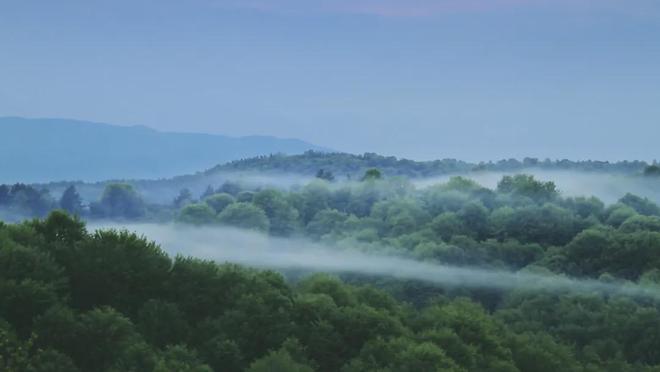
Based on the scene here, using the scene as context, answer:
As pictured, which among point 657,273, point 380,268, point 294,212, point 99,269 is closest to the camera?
point 99,269

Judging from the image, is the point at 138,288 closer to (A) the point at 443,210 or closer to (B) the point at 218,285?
(B) the point at 218,285

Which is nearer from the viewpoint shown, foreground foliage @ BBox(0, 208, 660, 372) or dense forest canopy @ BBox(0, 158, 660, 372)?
foreground foliage @ BBox(0, 208, 660, 372)

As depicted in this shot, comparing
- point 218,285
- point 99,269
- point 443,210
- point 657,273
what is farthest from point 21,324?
point 443,210

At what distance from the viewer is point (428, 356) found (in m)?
55.9

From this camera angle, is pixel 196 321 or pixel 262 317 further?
pixel 196 321

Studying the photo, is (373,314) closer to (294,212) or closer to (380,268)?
(380,268)

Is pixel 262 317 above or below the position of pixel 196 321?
above

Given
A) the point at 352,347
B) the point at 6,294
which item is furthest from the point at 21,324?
the point at 352,347

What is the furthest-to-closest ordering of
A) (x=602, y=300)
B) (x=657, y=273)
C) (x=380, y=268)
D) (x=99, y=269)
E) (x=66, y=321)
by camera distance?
(x=380, y=268), (x=657, y=273), (x=602, y=300), (x=99, y=269), (x=66, y=321)

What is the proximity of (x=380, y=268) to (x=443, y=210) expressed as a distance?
40.6 meters

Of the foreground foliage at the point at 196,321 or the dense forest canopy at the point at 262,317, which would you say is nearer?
the foreground foliage at the point at 196,321

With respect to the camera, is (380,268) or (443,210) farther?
(443,210)

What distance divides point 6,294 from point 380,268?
8390 centimetres

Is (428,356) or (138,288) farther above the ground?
(138,288)
